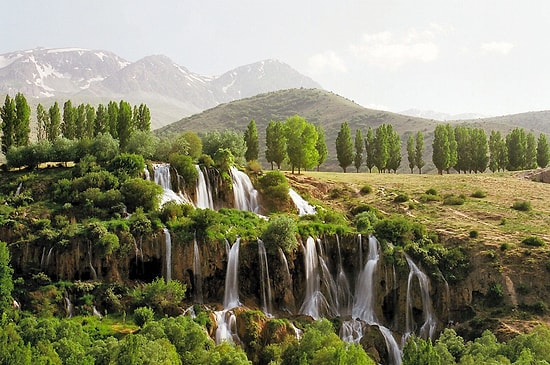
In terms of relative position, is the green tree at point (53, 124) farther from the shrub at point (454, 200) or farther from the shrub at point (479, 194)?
the shrub at point (479, 194)

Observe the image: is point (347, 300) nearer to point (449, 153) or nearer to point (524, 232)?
point (524, 232)

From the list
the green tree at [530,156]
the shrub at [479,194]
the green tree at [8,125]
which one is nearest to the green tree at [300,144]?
the shrub at [479,194]

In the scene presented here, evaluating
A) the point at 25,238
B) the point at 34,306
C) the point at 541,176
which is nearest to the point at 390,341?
the point at 34,306

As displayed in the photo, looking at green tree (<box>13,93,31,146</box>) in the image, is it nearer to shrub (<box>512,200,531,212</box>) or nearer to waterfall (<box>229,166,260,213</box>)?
waterfall (<box>229,166,260,213</box>)

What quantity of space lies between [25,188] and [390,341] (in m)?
41.4

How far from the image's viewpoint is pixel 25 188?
184ft

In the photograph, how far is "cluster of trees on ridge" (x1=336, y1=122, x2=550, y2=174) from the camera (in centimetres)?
10238

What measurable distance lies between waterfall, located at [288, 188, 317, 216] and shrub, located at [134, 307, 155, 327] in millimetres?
27208

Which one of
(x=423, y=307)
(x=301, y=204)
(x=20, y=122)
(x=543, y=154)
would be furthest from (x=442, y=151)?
(x=20, y=122)

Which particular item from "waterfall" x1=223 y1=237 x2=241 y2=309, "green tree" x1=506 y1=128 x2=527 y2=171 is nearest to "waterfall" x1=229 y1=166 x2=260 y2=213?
"waterfall" x1=223 y1=237 x2=241 y2=309

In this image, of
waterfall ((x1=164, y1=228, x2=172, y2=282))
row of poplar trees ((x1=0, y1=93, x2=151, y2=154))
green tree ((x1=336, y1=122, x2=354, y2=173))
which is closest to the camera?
waterfall ((x1=164, y1=228, x2=172, y2=282))

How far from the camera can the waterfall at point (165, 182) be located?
56844 mm

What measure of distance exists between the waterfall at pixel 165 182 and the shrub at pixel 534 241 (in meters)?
36.9

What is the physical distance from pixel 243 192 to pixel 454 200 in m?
28.4
